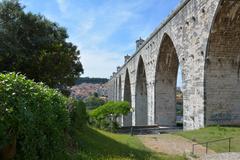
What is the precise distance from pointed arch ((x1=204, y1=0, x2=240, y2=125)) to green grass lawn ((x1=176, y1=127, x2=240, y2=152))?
120 centimetres

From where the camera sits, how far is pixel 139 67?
3428 cm

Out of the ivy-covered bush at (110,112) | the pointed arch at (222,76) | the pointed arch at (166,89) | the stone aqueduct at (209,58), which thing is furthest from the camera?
the ivy-covered bush at (110,112)

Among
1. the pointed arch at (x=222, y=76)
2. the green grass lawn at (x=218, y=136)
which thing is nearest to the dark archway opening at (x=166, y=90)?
the pointed arch at (x=222, y=76)

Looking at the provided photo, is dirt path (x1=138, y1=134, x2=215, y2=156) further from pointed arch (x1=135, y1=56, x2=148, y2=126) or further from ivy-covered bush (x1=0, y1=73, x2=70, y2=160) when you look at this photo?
pointed arch (x1=135, y1=56, x2=148, y2=126)

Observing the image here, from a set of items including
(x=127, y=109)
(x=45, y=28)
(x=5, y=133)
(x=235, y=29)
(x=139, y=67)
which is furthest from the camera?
(x=139, y=67)

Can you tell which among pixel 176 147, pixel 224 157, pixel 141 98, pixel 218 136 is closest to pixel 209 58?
pixel 218 136

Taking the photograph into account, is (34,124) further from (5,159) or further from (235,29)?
(235,29)

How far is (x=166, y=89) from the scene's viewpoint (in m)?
25.6

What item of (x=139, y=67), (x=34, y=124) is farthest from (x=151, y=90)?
(x=34, y=124)

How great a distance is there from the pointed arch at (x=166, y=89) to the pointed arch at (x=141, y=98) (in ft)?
22.9

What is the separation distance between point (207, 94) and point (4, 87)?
1225 cm

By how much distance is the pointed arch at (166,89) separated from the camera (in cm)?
2489

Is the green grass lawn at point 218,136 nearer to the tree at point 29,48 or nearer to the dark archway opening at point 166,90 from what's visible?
the tree at point 29,48

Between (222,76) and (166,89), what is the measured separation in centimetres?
1029
